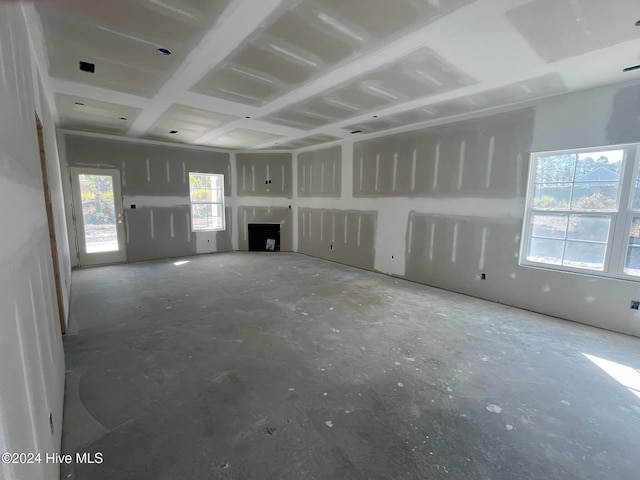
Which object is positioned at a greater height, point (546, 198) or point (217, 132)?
point (217, 132)

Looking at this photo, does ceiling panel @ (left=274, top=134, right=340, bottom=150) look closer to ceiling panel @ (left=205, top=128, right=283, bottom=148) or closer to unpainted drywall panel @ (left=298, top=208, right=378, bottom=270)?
ceiling panel @ (left=205, top=128, right=283, bottom=148)

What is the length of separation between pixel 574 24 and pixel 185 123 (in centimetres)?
535

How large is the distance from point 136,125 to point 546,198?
6926mm

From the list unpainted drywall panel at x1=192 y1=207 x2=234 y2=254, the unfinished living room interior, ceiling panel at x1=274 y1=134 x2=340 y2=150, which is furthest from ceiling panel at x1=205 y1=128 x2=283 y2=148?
unpainted drywall panel at x1=192 y1=207 x2=234 y2=254

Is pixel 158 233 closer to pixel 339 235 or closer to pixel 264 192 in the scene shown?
pixel 264 192

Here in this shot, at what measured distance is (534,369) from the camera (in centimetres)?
260

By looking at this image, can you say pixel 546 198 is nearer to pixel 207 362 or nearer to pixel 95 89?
pixel 207 362

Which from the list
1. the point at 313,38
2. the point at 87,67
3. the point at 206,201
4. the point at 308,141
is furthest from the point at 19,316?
the point at 206,201

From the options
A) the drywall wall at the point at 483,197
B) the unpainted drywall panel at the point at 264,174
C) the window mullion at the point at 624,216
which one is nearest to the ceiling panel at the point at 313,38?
the drywall wall at the point at 483,197

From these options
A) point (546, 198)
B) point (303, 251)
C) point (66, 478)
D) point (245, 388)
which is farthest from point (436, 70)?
point (303, 251)

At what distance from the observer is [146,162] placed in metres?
6.79

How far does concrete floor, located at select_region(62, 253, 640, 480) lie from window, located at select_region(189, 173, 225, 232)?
13.2 feet

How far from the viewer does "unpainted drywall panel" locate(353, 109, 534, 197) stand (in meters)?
4.04

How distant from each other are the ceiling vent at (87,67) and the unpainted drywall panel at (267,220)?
537cm
